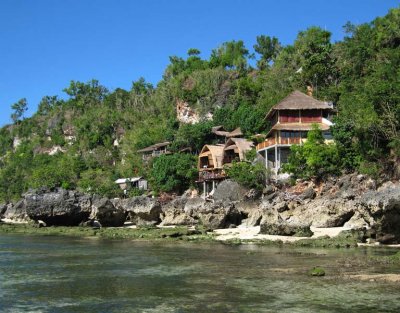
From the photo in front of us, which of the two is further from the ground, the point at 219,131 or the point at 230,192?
the point at 219,131

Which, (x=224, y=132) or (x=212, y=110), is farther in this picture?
(x=212, y=110)

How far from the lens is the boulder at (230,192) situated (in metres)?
48.0

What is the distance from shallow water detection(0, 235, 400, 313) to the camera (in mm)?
14281

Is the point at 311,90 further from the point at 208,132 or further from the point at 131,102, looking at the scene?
the point at 131,102

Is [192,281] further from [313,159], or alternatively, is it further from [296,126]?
[296,126]

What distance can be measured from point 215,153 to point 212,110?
1848 cm

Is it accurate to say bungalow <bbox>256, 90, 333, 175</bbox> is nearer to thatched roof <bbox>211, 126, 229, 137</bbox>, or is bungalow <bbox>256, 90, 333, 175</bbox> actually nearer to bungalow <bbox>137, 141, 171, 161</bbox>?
thatched roof <bbox>211, 126, 229, 137</bbox>

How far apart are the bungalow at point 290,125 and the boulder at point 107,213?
16026 millimetres

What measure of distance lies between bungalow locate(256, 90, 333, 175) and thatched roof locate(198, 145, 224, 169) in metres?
7.02

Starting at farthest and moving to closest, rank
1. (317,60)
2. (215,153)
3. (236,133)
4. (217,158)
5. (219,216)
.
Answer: (236,133) → (317,60) → (215,153) → (217,158) → (219,216)

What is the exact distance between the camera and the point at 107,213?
4638cm

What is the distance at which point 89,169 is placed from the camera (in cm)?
8725

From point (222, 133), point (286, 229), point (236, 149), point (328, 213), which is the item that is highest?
point (222, 133)

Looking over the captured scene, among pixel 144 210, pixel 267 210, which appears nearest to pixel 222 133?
pixel 144 210
